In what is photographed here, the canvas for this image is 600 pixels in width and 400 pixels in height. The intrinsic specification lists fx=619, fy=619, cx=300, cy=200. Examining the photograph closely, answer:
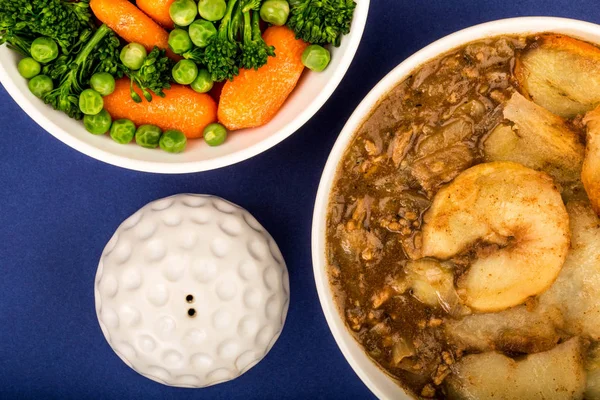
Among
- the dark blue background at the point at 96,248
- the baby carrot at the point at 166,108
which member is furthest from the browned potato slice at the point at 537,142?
the baby carrot at the point at 166,108

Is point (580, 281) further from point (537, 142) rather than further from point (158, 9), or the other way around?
point (158, 9)

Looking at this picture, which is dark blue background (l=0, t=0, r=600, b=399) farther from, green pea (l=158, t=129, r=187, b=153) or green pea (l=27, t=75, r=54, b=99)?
green pea (l=27, t=75, r=54, b=99)

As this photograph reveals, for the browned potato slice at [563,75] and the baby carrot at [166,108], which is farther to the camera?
the baby carrot at [166,108]

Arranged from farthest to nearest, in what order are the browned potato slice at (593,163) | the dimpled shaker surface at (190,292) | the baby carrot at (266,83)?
1. the dimpled shaker surface at (190,292)
2. the baby carrot at (266,83)
3. the browned potato slice at (593,163)

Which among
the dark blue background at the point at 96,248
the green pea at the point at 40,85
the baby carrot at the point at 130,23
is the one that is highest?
the baby carrot at the point at 130,23

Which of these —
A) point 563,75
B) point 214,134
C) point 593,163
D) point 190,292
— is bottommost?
point 190,292

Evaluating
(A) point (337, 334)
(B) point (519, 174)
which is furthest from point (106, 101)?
(B) point (519, 174)

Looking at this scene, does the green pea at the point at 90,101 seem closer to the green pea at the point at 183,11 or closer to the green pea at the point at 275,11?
the green pea at the point at 183,11

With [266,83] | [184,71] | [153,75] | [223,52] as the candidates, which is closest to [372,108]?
[266,83]
